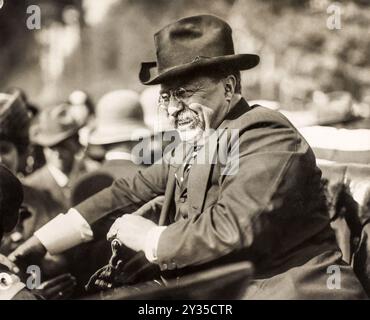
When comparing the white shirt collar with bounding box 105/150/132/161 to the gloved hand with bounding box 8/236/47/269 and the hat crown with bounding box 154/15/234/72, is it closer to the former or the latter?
the hat crown with bounding box 154/15/234/72

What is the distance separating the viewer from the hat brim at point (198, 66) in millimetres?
3287

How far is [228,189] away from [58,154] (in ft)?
3.71

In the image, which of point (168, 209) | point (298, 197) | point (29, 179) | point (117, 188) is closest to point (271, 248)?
point (298, 197)

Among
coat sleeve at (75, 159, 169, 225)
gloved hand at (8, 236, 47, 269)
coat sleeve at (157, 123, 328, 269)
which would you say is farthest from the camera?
gloved hand at (8, 236, 47, 269)

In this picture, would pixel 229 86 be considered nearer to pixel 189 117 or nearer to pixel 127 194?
pixel 189 117

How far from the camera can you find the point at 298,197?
321 centimetres

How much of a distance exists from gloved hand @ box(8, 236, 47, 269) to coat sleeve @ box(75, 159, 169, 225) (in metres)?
0.33

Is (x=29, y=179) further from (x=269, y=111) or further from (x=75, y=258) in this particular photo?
(x=269, y=111)

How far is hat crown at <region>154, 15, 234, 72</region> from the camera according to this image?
3303 mm

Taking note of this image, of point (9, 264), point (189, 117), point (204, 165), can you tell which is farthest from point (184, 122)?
point (9, 264)

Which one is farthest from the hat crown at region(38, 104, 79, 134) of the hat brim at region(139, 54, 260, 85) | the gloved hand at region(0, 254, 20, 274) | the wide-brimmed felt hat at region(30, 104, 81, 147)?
the gloved hand at region(0, 254, 20, 274)

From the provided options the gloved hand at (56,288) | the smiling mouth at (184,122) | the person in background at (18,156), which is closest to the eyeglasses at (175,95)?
the smiling mouth at (184,122)

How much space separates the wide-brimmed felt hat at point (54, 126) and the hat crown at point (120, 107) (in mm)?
187
